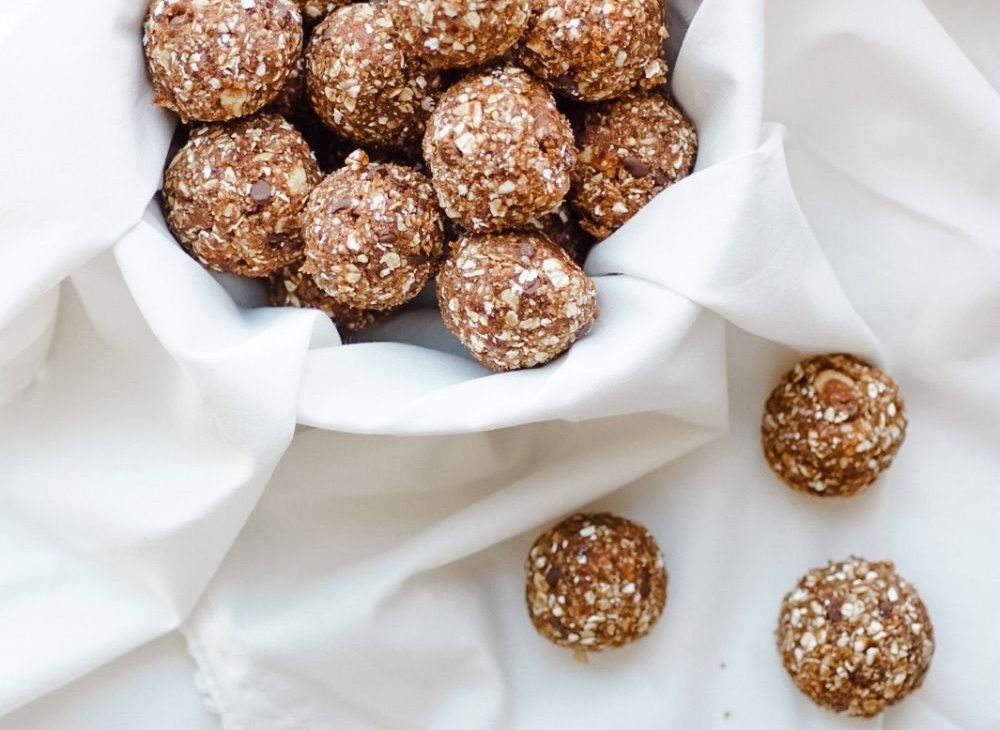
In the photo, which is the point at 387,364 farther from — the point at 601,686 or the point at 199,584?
the point at 601,686

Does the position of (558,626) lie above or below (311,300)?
below

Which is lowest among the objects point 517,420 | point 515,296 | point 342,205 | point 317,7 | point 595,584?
point 595,584

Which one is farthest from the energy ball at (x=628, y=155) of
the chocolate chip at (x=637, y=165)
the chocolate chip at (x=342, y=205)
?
the chocolate chip at (x=342, y=205)

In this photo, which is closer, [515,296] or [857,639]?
[515,296]

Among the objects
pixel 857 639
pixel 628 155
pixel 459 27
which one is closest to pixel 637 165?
pixel 628 155

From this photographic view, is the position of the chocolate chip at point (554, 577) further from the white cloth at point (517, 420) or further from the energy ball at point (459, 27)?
the energy ball at point (459, 27)

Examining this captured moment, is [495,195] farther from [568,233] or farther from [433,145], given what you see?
[568,233]

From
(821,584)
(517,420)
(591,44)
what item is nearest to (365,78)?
(591,44)

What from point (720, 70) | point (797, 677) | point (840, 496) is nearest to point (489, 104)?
point (720, 70)
